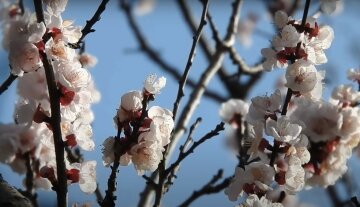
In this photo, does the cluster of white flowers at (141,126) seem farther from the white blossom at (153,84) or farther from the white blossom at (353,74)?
the white blossom at (353,74)

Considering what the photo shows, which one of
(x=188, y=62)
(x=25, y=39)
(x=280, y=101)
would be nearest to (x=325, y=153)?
(x=280, y=101)

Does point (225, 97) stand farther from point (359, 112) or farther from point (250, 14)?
point (250, 14)

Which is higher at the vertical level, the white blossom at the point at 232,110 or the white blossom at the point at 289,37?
the white blossom at the point at 232,110

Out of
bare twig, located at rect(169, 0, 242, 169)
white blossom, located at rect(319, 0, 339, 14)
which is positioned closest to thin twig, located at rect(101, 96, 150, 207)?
white blossom, located at rect(319, 0, 339, 14)

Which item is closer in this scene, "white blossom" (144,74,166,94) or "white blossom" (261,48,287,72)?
"white blossom" (144,74,166,94)

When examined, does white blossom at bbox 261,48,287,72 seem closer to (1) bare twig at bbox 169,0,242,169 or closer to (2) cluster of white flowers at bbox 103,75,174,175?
(2) cluster of white flowers at bbox 103,75,174,175

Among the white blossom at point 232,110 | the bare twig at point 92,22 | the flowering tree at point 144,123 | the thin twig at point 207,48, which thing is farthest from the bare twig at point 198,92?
the thin twig at point 207,48
